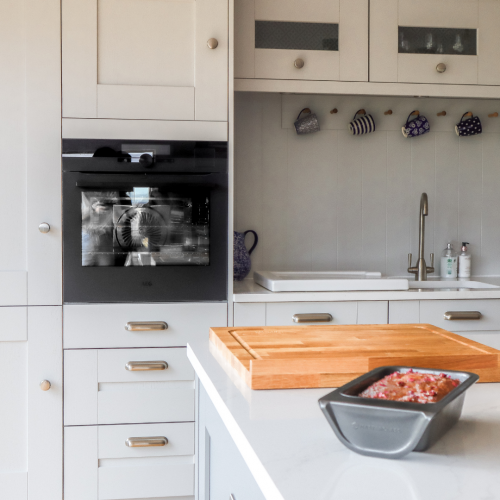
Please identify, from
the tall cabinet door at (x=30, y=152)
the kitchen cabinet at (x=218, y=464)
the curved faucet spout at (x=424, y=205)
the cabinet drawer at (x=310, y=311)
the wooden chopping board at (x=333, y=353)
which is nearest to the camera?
the kitchen cabinet at (x=218, y=464)

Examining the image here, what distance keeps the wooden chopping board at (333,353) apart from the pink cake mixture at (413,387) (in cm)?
17

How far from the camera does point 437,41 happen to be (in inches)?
97.1

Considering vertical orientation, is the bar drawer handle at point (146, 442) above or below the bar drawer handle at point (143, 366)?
below

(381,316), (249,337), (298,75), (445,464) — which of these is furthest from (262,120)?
(445,464)

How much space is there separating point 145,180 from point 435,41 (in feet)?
4.72

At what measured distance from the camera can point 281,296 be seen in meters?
2.14

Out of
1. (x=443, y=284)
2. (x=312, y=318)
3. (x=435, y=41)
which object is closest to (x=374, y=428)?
(x=312, y=318)

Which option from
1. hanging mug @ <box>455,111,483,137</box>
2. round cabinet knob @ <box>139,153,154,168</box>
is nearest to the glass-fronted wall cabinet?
hanging mug @ <box>455,111,483,137</box>

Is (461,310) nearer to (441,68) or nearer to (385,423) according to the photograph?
(441,68)

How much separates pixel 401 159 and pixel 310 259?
70 centimetres

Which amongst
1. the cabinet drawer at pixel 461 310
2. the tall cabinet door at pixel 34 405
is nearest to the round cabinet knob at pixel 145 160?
the tall cabinet door at pixel 34 405

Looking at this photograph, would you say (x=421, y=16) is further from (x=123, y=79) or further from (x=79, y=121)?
(x=79, y=121)

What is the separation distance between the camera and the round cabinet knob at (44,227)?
6.75 ft

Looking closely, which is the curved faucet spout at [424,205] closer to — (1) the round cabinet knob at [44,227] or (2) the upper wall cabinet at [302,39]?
(2) the upper wall cabinet at [302,39]
